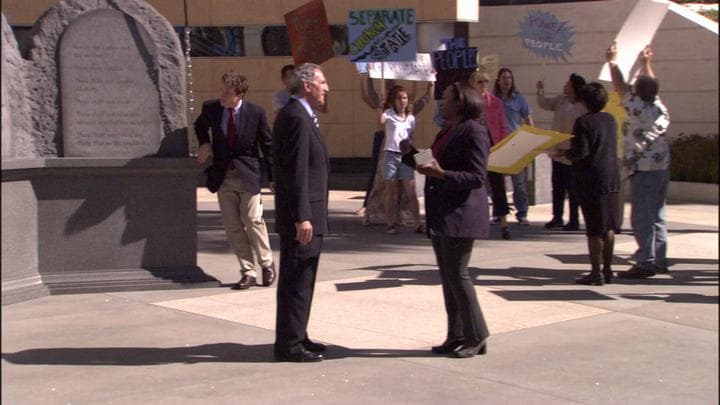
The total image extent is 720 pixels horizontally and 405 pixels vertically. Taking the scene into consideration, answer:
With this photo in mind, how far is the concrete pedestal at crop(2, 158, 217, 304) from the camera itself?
8.43 metres

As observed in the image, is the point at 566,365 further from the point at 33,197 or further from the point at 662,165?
the point at 33,197

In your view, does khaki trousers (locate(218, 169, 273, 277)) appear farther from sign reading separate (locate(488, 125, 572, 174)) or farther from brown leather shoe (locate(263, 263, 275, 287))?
sign reading separate (locate(488, 125, 572, 174))

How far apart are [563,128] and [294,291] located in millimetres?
5114

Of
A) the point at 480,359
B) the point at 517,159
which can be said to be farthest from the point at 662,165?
the point at 480,359

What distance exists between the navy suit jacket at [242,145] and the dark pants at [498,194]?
376 cm

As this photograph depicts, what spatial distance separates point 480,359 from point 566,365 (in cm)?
50

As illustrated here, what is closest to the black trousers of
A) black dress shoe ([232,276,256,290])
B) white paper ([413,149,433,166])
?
white paper ([413,149,433,166])

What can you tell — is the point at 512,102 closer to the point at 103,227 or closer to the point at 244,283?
the point at 244,283

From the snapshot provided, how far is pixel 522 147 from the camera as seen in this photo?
24.7 feet

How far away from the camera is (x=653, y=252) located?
30.4 ft

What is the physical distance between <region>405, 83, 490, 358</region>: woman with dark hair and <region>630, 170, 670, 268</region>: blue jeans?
6.07 feet

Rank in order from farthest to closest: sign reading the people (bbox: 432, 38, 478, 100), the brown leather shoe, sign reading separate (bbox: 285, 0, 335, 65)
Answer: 1. sign reading separate (bbox: 285, 0, 335, 65)
2. sign reading the people (bbox: 432, 38, 478, 100)
3. the brown leather shoe

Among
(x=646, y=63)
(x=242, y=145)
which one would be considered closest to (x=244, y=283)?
(x=242, y=145)

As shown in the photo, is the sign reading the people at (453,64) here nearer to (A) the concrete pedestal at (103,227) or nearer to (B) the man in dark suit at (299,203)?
(A) the concrete pedestal at (103,227)
